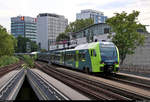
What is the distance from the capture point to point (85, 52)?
25219 mm

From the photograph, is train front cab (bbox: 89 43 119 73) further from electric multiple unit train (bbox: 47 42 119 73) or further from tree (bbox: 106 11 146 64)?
tree (bbox: 106 11 146 64)

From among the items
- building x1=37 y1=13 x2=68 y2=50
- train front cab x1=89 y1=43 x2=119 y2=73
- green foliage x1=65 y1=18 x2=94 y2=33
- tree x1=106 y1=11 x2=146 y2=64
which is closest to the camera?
train front cab x1=89 y1=43 x2=119 y2=73

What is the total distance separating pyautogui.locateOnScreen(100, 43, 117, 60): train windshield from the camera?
22411 millimetres

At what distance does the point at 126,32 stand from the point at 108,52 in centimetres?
1308

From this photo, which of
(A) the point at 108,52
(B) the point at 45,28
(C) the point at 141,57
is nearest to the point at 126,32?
(C) the point at 141,57

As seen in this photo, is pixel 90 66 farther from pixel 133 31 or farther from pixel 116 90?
pixel 133 31

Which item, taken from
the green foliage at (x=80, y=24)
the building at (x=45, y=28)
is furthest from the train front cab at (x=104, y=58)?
the building at (x=45, y=28)

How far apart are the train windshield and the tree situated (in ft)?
37.6

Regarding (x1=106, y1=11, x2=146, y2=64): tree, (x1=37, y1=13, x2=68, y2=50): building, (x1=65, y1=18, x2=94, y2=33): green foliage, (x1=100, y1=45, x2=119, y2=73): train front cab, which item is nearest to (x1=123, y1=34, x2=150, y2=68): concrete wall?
(x1=106, y1=11, x2=146, y2=64): tree

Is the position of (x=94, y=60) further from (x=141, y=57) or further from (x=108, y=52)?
(x=141, y=57)

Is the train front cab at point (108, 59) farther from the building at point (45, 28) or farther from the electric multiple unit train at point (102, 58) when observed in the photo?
the building at point (45, 28)

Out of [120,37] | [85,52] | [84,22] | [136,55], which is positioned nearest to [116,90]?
[85,52]

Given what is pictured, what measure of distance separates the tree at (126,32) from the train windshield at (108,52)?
37.6ft

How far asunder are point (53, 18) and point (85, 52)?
569ft
